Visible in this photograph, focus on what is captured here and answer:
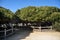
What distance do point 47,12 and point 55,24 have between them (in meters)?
2.91

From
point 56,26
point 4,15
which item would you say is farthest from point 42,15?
point 4,15

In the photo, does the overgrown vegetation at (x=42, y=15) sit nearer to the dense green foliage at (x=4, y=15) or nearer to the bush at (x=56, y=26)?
the bush at (x=56, y=26)

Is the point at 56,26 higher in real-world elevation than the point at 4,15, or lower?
lower

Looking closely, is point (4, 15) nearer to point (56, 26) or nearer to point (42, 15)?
point (42, 15)

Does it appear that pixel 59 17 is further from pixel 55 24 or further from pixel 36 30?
pixel 36 30

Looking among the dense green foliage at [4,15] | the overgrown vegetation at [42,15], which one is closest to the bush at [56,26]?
the overgrown vegetation at [42,15]

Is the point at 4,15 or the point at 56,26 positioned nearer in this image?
the point at 4,15

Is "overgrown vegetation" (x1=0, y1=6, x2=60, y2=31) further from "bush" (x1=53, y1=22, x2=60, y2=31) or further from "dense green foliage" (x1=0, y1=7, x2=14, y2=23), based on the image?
"dense green foliage" (x1=0, y1=7, x2=14, y2=23)

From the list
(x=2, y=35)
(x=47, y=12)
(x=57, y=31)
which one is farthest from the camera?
(x=47, y=12)

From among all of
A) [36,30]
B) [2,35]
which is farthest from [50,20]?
[2,35]

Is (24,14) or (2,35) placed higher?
(24,14)

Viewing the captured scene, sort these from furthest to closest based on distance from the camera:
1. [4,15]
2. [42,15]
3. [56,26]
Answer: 1. [42,15]
2. [56,26]
3. [4,15]

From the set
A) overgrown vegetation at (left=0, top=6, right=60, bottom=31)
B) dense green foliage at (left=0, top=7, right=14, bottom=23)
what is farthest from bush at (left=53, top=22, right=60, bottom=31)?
dense green foliage at (left=0, top=7, right=14, bottom=23)

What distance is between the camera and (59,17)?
81.1 ft
